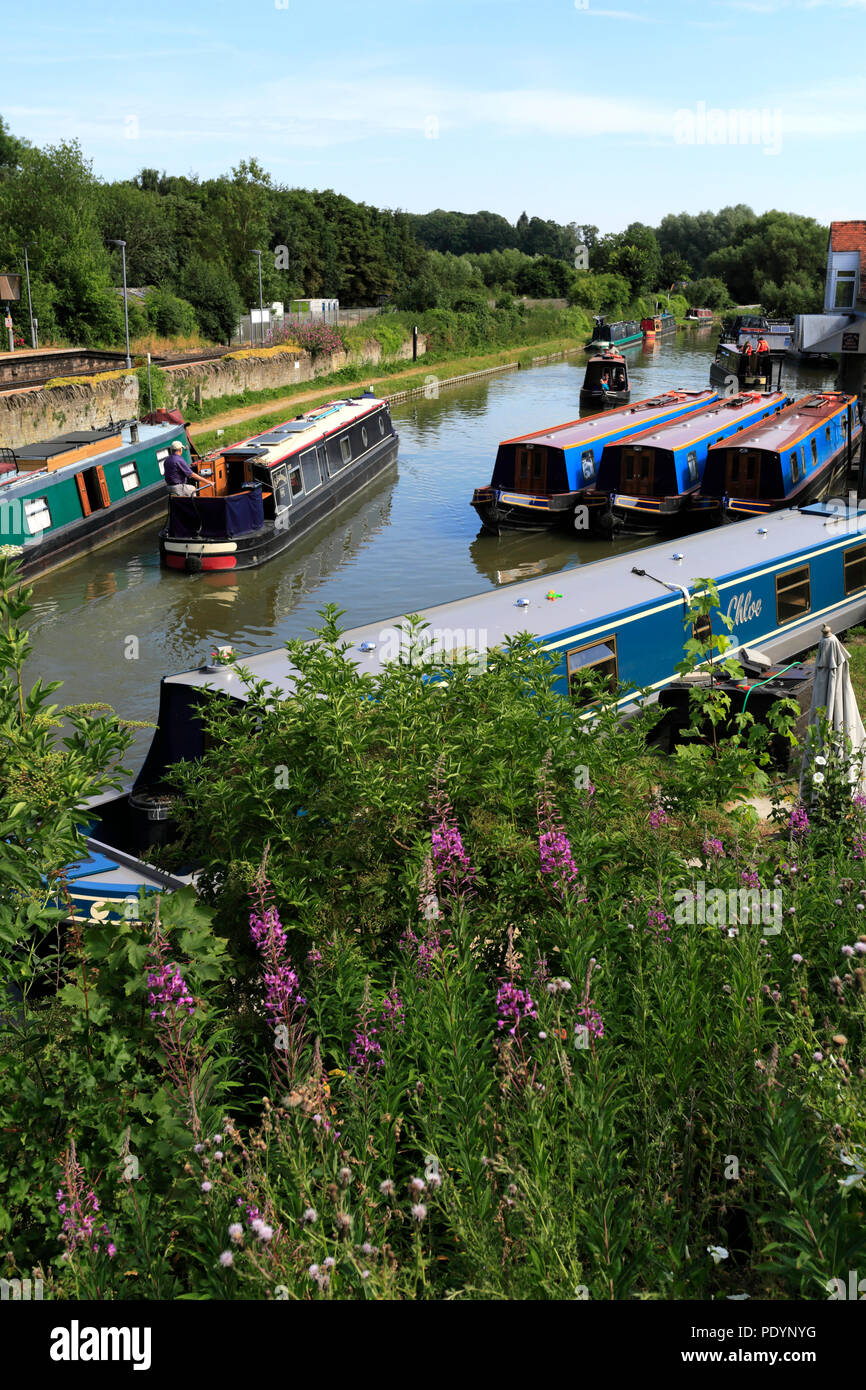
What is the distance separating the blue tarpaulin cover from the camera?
801 inches

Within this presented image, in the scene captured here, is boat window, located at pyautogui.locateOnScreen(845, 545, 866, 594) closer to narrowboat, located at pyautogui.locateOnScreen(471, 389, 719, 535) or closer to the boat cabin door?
narrowboat, located at pyautogui.locateOnScreen(471, 389, 719, 535)

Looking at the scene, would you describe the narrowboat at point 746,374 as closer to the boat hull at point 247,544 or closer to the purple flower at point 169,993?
the boat hull at point 247,544

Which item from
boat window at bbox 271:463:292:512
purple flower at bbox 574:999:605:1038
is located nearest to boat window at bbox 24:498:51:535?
boat window at bbox 271:463:292:512

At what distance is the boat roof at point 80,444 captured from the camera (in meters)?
20.0

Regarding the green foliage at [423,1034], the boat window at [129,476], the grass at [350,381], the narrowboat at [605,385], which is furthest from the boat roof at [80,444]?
the narrowboat at [605,385]

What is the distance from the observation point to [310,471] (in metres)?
23.8

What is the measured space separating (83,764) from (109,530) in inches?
752

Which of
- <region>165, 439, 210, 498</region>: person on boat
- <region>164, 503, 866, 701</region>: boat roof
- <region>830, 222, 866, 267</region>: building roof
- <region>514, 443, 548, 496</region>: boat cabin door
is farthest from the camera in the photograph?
<region>830, 222, 866, 267</region>: building roof

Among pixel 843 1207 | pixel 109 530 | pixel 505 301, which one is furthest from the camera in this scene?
pixel 505 301

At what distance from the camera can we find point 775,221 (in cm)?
9325

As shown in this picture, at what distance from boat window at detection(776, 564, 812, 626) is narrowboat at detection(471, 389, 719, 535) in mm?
9713

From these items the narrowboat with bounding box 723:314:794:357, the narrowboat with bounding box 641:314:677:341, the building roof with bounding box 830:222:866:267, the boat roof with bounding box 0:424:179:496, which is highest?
the narrowboat with bounding box 641:314:677:341
